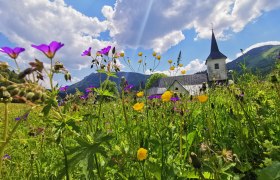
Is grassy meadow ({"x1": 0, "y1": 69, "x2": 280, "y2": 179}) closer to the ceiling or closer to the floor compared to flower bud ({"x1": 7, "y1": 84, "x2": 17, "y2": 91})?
closer to the floor

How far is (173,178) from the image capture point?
5.95 feet

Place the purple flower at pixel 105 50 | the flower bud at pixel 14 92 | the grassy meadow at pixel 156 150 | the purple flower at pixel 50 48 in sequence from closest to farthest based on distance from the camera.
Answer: the flower bud at pixel 14 92
the grassy meadow at pixel 156 150
the purple flower at pixel 50 48
the purple flower at pixel 105 50

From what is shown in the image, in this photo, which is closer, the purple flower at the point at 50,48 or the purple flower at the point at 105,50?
the purple flower at the point at 50,48

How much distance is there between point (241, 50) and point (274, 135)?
7.98ft

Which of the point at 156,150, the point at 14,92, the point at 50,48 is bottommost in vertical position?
the point at 156,150

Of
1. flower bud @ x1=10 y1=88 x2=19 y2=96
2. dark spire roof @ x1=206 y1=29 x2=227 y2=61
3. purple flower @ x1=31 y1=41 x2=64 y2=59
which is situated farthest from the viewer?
dark spire roof @ x1=206 y1=29 x2=227 y2=61

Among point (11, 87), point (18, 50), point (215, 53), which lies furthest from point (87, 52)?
point (215, 53)

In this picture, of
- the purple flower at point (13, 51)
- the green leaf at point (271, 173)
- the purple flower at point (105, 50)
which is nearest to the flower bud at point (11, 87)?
the purple flower at point (13, 51)

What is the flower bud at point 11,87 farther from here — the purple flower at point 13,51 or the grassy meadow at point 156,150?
the purple flower at point 13,51

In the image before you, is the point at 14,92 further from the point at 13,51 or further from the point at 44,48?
the point at 13,51

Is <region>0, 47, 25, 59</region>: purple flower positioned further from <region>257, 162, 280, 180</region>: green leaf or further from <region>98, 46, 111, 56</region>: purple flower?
<region>257, 162, 280, 180</region>: green leaf

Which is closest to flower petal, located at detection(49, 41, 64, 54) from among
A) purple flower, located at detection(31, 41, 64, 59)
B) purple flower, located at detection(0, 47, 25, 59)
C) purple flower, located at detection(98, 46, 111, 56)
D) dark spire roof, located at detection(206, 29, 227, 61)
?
purple flower, located at detection(31, 41, 64, 59)

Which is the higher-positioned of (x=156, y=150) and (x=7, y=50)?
(x=7, y=50)

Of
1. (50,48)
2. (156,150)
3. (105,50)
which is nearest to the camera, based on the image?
(50,48)
